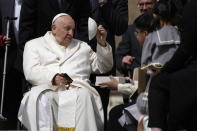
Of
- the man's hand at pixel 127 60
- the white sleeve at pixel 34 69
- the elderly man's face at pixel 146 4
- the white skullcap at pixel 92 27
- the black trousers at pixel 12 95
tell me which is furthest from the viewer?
the black trousers at pixel 12 95

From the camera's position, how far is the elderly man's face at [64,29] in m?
7.26

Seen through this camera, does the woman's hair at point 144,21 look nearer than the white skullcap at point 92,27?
Yes

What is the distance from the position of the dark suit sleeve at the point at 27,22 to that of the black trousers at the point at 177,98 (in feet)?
12.4

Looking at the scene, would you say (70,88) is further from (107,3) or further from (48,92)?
(107,3)

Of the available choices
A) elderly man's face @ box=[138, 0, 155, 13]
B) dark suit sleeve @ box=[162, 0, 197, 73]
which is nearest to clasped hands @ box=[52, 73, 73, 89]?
elderly man's face @ box=[138, 0, 155, 13]

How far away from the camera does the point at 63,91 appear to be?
689 cm

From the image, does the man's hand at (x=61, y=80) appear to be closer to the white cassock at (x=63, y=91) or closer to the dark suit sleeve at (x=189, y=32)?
the white cassock at (x=63, y=91)

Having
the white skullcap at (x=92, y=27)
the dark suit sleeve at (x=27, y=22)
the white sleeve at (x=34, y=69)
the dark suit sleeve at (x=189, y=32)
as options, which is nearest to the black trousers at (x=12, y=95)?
the dark suit sleeve at (x=27, y=22)

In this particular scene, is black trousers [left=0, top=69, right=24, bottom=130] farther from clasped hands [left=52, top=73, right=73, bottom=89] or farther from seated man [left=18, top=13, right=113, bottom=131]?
clasped hands [left=52, top=73, right=73, bottom=89]

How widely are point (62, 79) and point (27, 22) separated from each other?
131 cm

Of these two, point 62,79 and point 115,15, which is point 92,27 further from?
point 62,79

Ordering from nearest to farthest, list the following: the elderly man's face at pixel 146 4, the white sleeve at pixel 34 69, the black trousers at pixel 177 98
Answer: the black trousers at pixel 177 98
the white sleeve at pixel 34 69
the elderly man's face at pixel 146 4

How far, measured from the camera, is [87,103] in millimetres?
6711

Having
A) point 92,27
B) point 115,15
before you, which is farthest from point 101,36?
point 115,15
